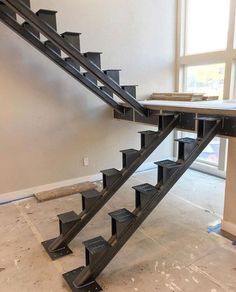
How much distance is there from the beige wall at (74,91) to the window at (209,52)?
23 cm

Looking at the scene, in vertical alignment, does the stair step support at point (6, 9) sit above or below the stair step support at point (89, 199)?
above

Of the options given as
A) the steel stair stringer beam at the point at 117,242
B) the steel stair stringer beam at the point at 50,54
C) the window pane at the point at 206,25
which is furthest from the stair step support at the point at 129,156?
the window pane at the point at 206,25

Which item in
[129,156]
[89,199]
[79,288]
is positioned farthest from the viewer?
[129,156]

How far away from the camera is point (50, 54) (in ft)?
9.56

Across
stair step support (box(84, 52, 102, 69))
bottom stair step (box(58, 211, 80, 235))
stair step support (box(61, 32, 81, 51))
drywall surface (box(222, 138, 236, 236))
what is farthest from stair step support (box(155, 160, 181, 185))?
stair step support (box(61, 32, 81, 51))

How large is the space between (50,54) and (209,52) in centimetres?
236

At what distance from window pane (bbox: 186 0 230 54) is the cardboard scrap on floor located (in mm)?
2728

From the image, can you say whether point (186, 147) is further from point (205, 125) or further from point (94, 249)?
point (94, 249)

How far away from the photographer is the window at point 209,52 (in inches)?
145

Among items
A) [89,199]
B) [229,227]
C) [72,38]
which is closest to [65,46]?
[72,38]

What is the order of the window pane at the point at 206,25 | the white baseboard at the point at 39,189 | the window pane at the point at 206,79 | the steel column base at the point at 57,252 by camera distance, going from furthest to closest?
the window pane at the point at 206,79
the window pane at the point at 206,25
the white baseboard at the point at 39,189
the steel column base at the point at 57,252

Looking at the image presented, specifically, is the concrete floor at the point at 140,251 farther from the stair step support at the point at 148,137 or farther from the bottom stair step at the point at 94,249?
the stair step support at the point at 148,137

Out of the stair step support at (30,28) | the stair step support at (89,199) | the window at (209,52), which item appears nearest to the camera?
the stair step support at (89,199)

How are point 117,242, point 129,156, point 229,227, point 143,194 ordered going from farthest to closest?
point 129,156 → point 229,227 → point 143,194 → point 117,242
